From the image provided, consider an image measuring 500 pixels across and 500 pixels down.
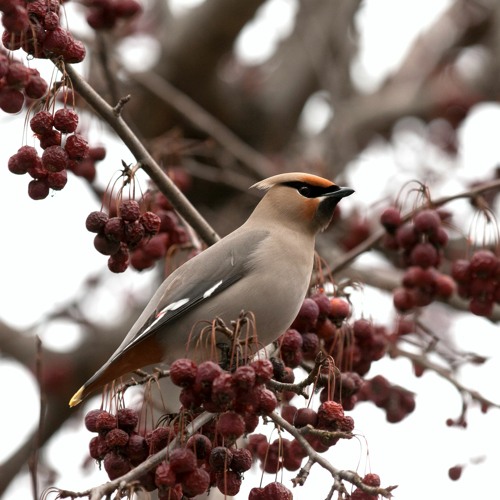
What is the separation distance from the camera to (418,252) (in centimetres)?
428

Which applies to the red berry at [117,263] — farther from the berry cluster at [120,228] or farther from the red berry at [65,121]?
the red berry at [65,121]

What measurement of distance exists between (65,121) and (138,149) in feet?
1.43

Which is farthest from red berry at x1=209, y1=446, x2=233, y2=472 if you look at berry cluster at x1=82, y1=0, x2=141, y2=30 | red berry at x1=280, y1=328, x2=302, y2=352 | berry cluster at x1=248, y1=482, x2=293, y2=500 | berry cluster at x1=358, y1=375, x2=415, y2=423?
berry cluster at x1=82, y1=0, x2=141, y2=30

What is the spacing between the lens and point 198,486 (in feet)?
9.20

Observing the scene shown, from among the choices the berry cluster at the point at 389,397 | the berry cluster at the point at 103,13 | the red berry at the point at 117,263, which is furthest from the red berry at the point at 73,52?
the berry cluster at the point at 389,397

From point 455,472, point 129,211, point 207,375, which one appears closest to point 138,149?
point 129,211

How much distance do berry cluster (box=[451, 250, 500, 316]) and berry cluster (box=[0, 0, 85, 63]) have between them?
6.64 ft

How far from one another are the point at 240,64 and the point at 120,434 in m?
Result: 6.54

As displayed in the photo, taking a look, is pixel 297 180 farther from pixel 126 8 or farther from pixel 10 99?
pixel 10 99

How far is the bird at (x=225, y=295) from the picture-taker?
3.62 m

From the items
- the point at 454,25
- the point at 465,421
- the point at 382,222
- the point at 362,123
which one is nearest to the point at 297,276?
the point at 382,222

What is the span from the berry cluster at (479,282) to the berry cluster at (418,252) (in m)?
0.12

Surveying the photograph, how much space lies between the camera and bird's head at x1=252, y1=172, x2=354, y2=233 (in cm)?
434

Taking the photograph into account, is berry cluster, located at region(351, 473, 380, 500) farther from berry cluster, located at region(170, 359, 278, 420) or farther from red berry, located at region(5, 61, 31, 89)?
red berry, located at region(5, 61, 31, 89)
